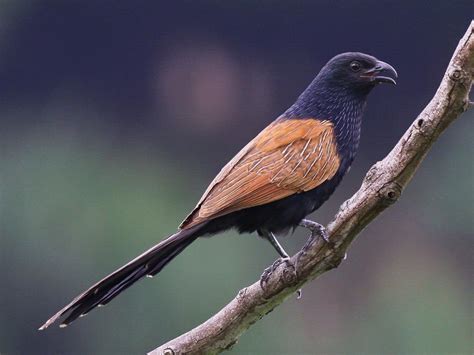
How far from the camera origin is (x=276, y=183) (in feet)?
11.7

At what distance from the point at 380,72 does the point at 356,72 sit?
0.32ft

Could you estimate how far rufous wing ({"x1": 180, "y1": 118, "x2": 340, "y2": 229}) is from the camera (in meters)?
3.49

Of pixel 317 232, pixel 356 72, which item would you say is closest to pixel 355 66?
pixel 356 72

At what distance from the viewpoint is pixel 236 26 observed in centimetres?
990

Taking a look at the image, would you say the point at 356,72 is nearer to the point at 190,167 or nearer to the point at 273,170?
the point at 273,170

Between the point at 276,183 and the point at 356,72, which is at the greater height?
the point at 356,72

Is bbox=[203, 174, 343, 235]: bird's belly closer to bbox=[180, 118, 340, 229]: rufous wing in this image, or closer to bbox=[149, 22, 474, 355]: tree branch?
bbox=[180, 118, 340, 229]: rufous wing

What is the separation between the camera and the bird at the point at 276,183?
3.33m

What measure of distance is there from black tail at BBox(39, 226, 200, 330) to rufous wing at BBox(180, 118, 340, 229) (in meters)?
0.10

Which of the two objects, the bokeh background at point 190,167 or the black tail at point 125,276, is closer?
the black tail at point 125,276

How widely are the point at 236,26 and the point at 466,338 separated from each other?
3.67 m

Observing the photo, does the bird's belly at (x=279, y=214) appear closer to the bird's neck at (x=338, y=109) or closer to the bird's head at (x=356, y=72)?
the bird's neck at (x=338, y=109)

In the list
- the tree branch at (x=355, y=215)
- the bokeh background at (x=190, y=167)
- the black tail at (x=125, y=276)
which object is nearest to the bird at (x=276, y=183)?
the black tail at (x=125, y=276)

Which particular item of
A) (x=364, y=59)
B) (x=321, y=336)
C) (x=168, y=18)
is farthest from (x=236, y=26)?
(x=364, y=59)
